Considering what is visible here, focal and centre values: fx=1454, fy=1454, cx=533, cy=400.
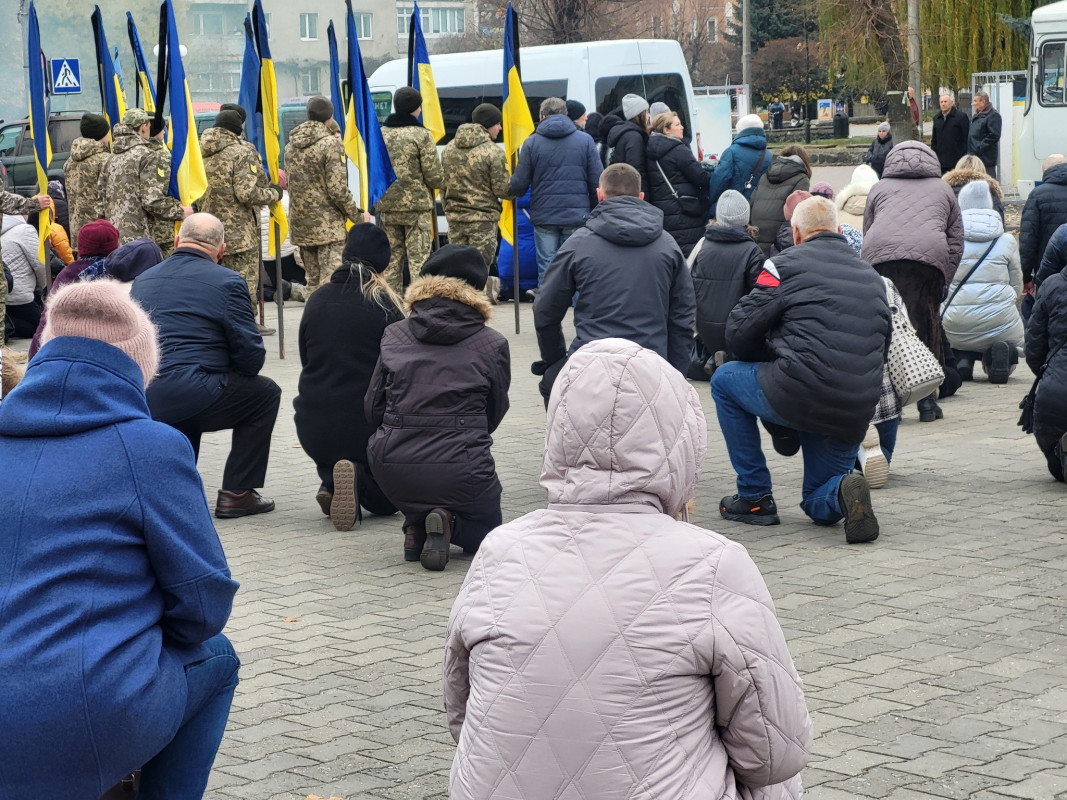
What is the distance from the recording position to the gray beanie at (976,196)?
1085cm

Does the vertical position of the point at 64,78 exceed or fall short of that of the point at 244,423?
it exceeds it

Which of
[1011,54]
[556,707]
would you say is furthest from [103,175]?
[1011,54]

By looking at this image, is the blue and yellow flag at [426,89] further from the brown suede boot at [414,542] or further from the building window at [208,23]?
the building window at [208,23]

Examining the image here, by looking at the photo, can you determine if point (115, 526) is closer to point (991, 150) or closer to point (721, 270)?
point (721, 270)

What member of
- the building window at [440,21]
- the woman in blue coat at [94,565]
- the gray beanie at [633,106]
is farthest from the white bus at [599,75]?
the building window at [440,21]

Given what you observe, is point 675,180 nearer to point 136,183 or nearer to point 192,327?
point 136,183

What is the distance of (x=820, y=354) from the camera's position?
685 cm

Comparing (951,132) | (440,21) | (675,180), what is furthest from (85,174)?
(440,21)

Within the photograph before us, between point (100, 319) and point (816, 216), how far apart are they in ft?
14.8

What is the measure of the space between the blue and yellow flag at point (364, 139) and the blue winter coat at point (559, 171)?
162cm

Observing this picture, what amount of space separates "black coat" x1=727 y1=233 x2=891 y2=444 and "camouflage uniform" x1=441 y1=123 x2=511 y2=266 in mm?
8049

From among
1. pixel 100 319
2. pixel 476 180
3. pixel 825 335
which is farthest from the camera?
pixel 476 180

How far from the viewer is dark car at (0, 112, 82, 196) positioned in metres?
22.6

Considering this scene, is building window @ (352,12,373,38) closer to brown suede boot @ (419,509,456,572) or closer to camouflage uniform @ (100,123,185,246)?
camouflage uniform @ (100,123,185,246)
